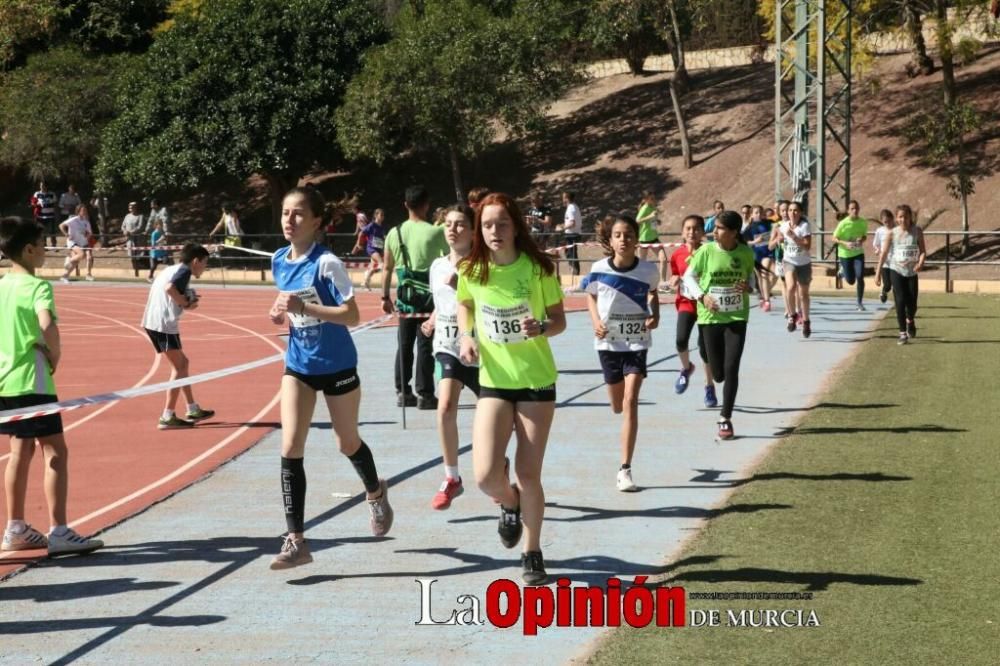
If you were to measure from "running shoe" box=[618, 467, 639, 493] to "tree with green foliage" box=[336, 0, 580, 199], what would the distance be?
→ 3429cm

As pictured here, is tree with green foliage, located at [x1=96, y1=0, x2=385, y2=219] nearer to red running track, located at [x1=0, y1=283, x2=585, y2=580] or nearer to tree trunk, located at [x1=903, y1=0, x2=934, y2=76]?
tree trunk, located at [x1=903, y1=0, x2=934, y2=76]

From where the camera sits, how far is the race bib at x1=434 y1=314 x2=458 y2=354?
388 inches

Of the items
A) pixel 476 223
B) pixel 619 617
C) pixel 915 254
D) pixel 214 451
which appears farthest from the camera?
pixel 915 254

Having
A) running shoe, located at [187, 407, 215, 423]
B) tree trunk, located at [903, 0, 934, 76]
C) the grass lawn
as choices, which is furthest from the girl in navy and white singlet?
tree trunk, located at [903, 0, 934, 76]

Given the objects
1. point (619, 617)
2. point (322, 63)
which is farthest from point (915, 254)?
point (322, 63)

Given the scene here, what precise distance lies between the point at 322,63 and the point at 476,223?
1561 inches

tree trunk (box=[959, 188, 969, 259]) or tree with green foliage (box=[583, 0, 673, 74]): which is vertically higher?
tree with green foliage (box=[583, 0, 673, 74])

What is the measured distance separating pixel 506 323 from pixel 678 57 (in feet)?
144

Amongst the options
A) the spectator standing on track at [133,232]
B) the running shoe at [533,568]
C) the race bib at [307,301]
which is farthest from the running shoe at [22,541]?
the spectator standing on track at [133,232]

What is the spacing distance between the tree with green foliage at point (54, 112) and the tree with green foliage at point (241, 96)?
7.65ft

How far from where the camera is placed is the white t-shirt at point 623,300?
9.70 m

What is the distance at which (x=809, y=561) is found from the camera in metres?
7.43

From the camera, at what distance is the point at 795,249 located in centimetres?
1983

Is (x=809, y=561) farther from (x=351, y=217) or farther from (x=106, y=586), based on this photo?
(x=351, y=217)
